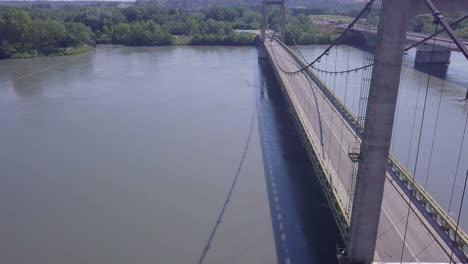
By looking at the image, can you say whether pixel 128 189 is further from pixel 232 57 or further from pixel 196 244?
pixel 232 57

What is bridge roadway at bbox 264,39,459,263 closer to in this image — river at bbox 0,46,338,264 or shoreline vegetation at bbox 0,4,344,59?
river at bbox 0,46,338,264

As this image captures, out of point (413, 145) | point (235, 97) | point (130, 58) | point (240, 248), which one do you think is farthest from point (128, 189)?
point (130, 58)

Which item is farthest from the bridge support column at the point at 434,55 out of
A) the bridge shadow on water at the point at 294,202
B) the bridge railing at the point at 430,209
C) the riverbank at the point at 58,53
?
the riverbank at the point at 58,53

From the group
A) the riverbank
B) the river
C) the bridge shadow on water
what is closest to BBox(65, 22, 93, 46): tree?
the riverbank

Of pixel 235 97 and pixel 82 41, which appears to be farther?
pixel 82 41

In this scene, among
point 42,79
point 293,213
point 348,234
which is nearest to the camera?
point 348,234

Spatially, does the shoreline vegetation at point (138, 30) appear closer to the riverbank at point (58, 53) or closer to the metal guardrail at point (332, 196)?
the riverbank at point (58, 53)
